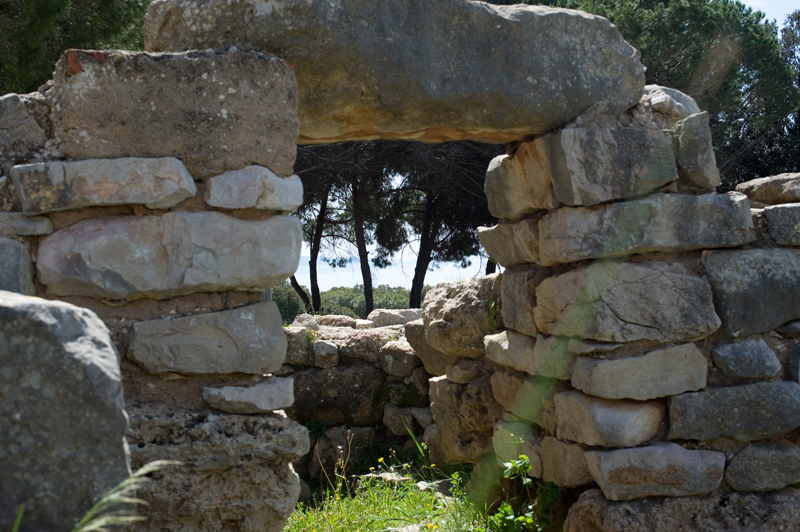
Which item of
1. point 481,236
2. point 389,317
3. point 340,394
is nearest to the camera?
point 481,236

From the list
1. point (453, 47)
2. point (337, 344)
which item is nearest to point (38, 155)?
point (453, 47)

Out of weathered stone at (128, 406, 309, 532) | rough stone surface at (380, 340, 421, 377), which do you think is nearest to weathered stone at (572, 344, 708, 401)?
weathered stone at (128, 406, 309, 532)

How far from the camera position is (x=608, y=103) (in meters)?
3.18

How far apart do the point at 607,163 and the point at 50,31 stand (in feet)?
16.2

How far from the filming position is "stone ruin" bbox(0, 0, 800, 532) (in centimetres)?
238

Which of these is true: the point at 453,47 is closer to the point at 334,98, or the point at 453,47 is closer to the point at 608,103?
the point at 334,98

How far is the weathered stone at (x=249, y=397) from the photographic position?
246cm

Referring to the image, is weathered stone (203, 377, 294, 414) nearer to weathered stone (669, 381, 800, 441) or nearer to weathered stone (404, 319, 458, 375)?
weathered stone (669, 381, 800, 441)

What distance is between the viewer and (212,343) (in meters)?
2.47

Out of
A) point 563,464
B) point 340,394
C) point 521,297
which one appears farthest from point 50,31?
point 563,464

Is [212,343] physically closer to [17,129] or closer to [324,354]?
[17,129]

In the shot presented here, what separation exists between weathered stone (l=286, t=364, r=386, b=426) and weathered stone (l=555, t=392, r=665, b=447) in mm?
2939

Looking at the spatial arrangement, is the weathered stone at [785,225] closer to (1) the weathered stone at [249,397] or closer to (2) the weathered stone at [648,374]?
(2) the weathered stone at [648,374]

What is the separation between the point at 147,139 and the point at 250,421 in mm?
1089
